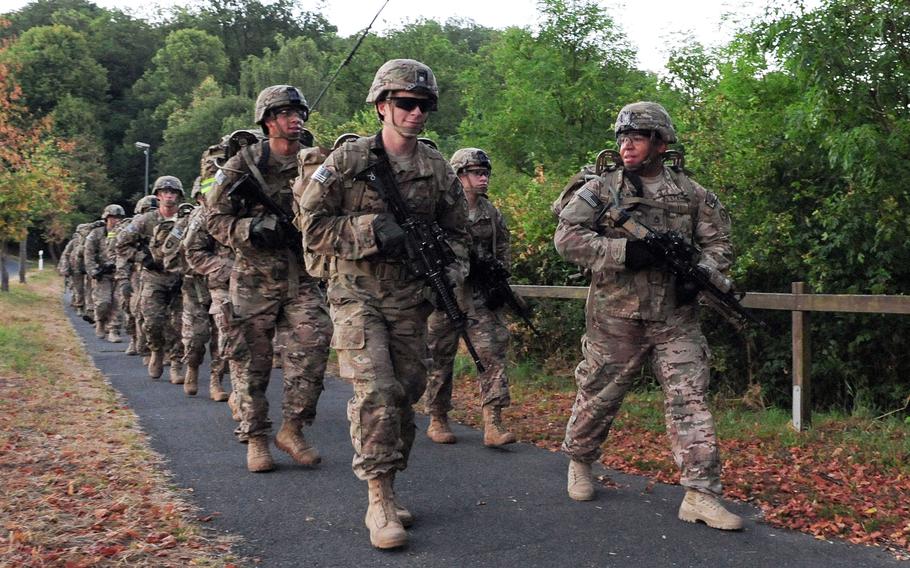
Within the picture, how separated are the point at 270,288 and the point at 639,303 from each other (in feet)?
8.72

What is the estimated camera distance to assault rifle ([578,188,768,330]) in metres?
5.26

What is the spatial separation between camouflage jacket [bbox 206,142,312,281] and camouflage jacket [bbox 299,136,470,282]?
5.28ft

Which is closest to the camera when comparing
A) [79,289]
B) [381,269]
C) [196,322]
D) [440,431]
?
[381,269]

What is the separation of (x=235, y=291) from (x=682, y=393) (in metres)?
3.20

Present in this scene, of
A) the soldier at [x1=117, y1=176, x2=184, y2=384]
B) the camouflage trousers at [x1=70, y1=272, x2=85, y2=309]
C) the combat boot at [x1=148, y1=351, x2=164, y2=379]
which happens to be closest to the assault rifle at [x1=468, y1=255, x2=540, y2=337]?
the soldier at [x1=117, y1=176, x2=184, y2=384]

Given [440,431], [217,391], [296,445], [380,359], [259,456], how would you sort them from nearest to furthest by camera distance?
[380,359] < [259,456] < [296,445] < [440,431] < [217,391]

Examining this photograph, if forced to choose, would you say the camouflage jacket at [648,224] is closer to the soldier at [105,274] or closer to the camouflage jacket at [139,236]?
the camouflage jacket at [139,236]

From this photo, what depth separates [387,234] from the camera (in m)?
4.84

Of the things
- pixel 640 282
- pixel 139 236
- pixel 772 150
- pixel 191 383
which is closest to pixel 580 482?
pixel 640 282

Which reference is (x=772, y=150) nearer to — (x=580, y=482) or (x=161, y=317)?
(x=580, y=482)

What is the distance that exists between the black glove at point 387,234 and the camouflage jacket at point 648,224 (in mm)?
1084

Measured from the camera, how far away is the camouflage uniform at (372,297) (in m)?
4.89

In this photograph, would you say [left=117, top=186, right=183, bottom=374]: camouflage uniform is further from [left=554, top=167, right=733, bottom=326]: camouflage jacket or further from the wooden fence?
[left=554, top=167, right=733, bottom=326]: camouflage jacket

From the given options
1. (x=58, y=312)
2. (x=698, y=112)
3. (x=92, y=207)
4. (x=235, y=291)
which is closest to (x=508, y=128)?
(x=58, y=312)
